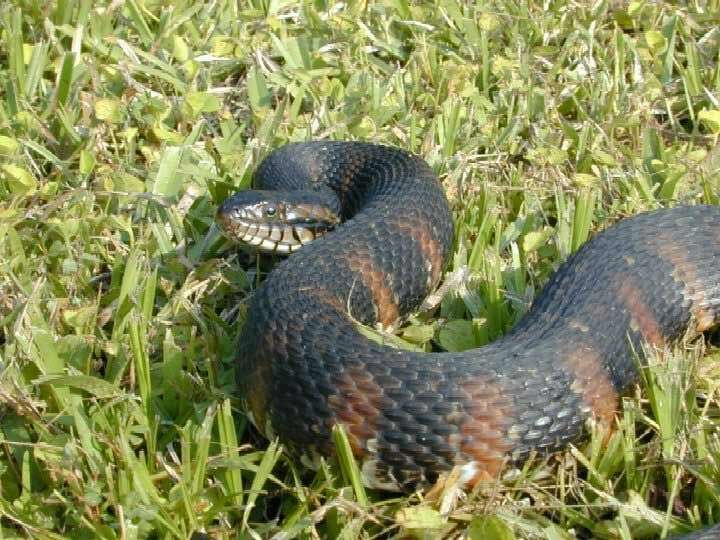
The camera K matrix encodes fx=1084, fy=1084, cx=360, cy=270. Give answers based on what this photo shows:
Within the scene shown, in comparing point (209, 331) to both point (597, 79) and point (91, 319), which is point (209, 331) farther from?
point (597, 79)

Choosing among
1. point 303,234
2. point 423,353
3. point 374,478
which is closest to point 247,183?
point 303,234

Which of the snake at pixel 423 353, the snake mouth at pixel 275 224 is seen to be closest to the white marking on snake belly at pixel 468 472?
the snake at pixel 423 353

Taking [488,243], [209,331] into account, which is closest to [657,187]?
[488,243]

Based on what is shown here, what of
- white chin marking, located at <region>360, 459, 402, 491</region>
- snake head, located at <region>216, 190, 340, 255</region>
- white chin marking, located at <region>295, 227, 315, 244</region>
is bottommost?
white chin marking, located at <region>360, 459, 402, 491</region>

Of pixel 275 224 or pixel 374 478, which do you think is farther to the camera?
pixel 275 224

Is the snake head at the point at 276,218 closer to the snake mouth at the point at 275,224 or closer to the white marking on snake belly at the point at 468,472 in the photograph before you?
the snake mouth at the point at 275,224

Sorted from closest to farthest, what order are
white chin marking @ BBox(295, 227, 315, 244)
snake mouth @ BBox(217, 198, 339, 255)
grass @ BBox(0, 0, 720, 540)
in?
1. grass @ BBox(0, 0, 720, 540)
2. snake mouth @ BBox(217, 198, 339, 255)
3. white chin marking @ BBox(295, 227, 315, 244)

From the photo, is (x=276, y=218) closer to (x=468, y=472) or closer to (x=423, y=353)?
(x=423, y=353)

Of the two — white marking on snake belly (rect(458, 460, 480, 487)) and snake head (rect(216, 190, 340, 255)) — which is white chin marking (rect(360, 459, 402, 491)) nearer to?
white marking on snake belly (rect(458, 460, 480, 487))

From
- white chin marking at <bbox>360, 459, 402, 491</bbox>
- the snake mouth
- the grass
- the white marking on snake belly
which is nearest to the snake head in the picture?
the snake mouth
